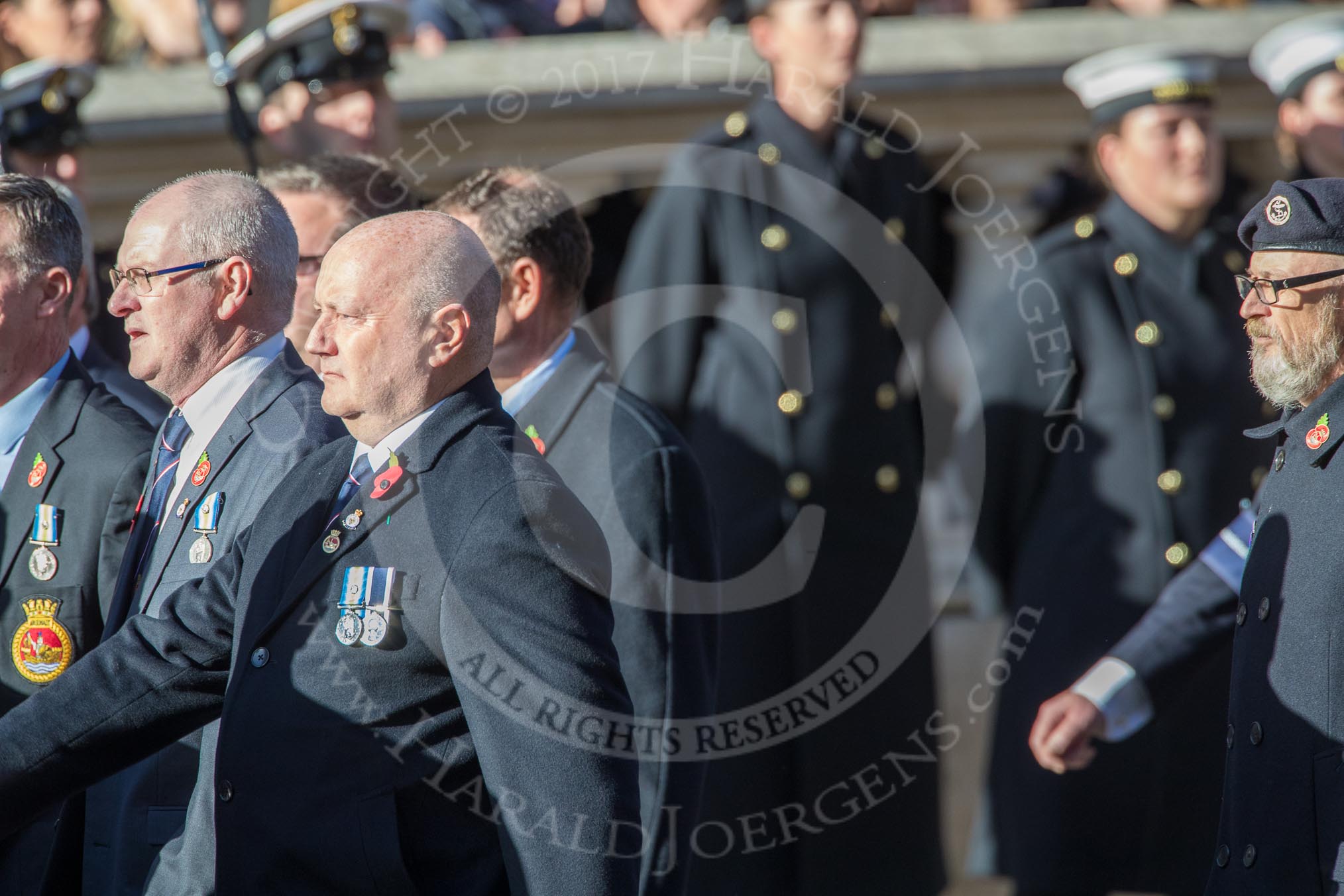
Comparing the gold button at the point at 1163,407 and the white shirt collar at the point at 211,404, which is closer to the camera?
the white shirt collar at the point at 211,404

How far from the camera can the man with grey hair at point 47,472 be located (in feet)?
11.2

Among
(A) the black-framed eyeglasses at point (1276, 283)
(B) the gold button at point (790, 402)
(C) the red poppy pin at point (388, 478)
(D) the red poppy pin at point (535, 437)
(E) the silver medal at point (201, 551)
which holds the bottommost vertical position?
(E) the silver medal at point (201, 551)

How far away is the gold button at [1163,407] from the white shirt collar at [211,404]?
242 cm

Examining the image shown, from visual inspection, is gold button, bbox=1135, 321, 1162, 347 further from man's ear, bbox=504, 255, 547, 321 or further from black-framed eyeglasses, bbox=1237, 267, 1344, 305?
man's ear, bbox=504, 255, 547, 321

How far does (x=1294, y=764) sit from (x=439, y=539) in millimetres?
1366

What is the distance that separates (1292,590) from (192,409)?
74.2 inches

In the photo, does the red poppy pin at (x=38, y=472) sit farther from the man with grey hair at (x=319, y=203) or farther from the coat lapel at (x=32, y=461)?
the man with grey hair at (x=319, y=203)

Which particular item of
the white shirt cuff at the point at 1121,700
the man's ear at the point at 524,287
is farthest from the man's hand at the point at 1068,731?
the man's ear at the point at 524,287

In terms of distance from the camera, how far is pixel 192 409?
129 inches

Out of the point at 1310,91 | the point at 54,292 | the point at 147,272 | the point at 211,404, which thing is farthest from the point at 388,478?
the point at 1310,91

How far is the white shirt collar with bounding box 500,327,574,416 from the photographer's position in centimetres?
360

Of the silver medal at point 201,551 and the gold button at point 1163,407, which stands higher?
the gold button at point 1163,407

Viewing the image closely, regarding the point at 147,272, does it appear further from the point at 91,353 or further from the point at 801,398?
the point at 801,398

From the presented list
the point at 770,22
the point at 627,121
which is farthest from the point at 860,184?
the point at 627,121
